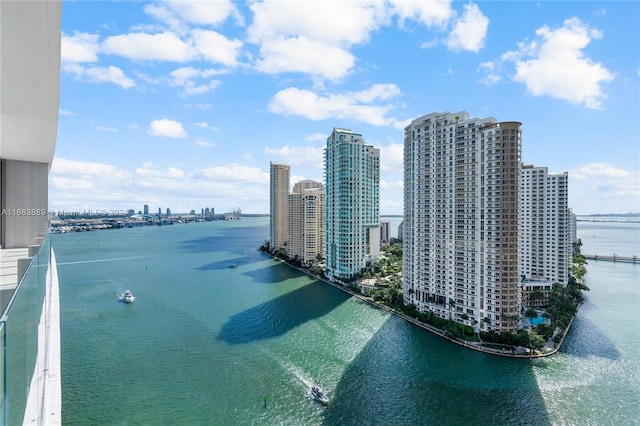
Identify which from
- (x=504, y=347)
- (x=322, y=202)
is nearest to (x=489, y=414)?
(x=504, y=347)

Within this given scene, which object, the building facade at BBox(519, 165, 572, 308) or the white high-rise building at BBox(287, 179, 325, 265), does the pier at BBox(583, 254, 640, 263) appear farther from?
the white high-rise building at BBox(287, 179, 325, 265)

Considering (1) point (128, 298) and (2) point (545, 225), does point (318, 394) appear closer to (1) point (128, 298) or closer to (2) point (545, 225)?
(1) point (128, 298)

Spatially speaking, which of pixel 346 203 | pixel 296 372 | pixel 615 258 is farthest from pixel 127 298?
pixel 615 258

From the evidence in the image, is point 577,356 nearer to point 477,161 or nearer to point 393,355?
point 393,355

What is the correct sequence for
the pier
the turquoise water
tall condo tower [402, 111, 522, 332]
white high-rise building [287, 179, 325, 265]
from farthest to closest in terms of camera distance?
the pier → white high-rise building [287, 179, 325, 265] → tall condo tower [402, 111, 522, 332] → the turquoise water

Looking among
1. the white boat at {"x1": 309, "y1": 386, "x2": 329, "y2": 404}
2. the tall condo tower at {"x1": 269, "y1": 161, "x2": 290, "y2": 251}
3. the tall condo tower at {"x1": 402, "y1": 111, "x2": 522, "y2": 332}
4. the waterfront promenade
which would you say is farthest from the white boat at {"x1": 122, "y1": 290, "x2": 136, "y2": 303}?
the tall condo tower at {"x1": 269, "y1": 161, "x2": 290, "y2": 251}

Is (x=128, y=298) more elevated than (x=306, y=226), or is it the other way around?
(x=306, y=226)
